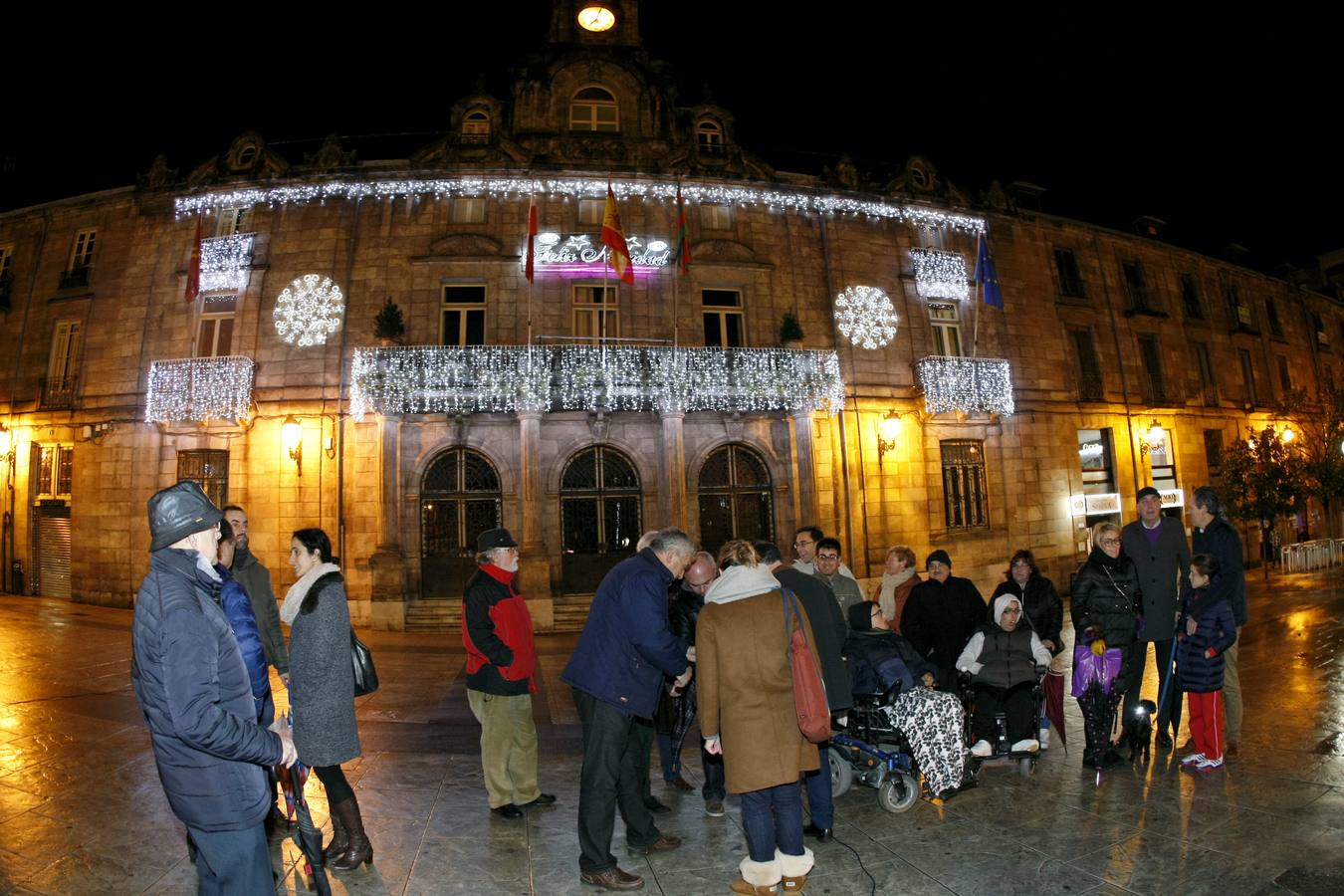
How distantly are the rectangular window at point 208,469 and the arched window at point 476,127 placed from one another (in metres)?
9.86

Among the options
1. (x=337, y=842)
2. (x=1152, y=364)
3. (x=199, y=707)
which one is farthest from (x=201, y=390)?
(x=1152, y=364)

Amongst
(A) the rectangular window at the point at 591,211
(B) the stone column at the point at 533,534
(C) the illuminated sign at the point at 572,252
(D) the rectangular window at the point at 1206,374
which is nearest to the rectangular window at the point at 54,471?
(B) the stone column at the point at 533,534

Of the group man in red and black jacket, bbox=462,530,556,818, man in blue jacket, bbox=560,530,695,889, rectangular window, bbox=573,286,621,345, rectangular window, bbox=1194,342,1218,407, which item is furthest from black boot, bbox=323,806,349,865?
rectangular window, bbox=1194,342,1218,407

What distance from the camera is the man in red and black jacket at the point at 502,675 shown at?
495cm

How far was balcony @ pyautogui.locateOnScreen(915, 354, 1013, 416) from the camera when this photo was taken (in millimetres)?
17875

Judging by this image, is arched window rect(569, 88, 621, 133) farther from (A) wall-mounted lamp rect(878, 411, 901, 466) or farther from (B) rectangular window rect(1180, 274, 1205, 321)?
(B) rectangular window rect(1180, 274, 1205, 321)

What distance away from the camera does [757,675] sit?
12.3 feet

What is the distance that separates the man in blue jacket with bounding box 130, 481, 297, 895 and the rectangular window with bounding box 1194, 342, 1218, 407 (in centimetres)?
2861

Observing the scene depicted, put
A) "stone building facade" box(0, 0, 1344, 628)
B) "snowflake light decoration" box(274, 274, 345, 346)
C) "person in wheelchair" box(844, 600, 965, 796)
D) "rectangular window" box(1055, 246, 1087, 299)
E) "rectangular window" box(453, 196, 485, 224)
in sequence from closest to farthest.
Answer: "person in wheelchair" box(844, 600, 965, 796) < "stone building facade" box(0, 0, 1344, 628) < "snowflake light decoration" box(274, 274, 345, 346) < "rectangular window" box(453, 196, 485, 224) < "rectangular window" box(1055, 246, 1087, 299)

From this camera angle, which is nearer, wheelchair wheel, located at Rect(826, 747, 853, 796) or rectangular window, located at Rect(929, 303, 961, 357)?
wheelchair wheel, located at Rect(826, 747, 853, 796)

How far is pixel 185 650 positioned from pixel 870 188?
1954 centimetres

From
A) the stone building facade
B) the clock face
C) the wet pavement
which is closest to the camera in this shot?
the wet pavement

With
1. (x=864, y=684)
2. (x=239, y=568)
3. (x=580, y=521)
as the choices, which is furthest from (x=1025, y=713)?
(x=580, y=521)

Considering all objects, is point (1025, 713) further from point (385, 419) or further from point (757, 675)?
point (385, 419)
